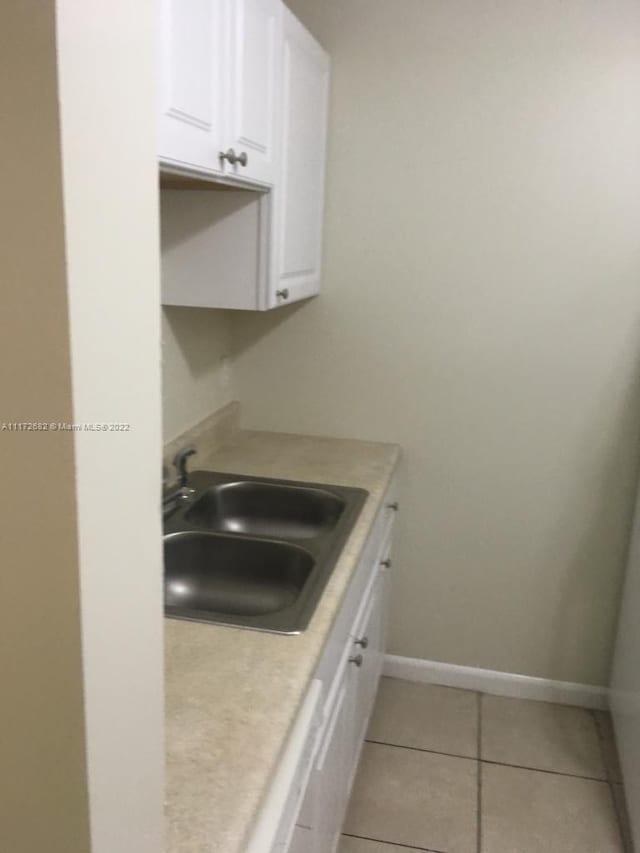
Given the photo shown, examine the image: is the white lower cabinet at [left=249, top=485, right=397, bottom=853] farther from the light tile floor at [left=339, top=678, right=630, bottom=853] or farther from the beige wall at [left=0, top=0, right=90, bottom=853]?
the beige wall at [left=0, top=0, right=90, bottom=853]

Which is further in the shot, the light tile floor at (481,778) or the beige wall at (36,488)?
the light tile floor at (481,778)

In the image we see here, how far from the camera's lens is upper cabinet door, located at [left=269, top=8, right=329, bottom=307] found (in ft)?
6.46

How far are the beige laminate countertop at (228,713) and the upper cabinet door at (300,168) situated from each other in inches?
32.0

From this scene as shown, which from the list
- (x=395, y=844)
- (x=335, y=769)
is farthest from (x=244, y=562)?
(x=395, y=844)

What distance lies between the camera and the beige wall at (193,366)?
2219mm

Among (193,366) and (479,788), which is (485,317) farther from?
(479,788)

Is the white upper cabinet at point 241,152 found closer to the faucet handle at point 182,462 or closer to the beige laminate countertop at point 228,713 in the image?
the faucet handle at point 182,462

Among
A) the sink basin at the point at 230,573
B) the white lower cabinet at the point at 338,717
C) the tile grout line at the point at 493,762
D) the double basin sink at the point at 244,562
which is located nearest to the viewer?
the white lower cabinet at the point at 338,717

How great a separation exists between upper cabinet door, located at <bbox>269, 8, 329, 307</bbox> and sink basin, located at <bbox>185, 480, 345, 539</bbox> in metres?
0.57

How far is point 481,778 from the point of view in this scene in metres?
2.37

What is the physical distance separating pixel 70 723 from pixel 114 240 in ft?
1.21

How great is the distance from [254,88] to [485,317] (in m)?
1.13

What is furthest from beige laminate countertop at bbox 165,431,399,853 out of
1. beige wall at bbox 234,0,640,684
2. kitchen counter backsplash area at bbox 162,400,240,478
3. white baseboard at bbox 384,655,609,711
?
white baseboard at bbox 384,655,609,711

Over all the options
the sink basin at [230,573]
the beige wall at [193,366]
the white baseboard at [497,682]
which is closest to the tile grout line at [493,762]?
the white baseboard at [497,682]
